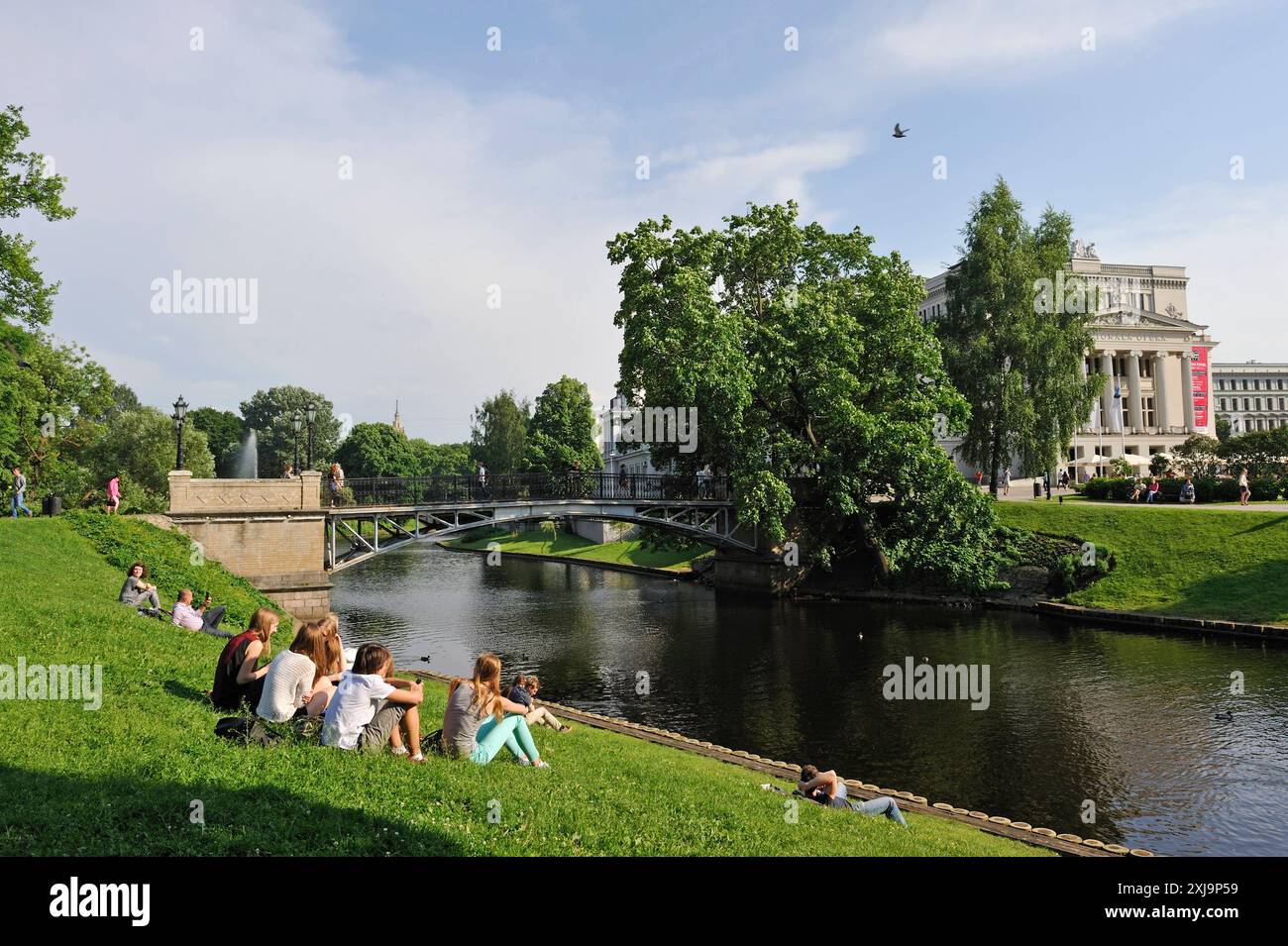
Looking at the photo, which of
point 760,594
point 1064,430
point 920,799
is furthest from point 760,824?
point 1064,430

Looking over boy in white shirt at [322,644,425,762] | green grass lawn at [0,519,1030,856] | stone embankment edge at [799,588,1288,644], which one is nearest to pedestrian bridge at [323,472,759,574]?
stone embankment edge at [799,588,1288,644]

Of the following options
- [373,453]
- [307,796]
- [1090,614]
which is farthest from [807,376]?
[373,453]

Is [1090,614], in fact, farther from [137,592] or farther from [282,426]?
[282,426]

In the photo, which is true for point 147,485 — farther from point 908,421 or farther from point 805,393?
point 908,421

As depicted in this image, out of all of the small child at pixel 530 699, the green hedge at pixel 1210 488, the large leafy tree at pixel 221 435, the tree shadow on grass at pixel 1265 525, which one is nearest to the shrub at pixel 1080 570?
the tree shadow on grass at pixel 1265 525

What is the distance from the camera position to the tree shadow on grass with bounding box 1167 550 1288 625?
28.9m

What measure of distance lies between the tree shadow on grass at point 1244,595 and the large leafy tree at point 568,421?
56.6 m

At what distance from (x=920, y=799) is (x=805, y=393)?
27.7 m

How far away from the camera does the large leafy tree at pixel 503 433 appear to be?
9431cm

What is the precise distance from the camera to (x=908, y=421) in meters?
39.1

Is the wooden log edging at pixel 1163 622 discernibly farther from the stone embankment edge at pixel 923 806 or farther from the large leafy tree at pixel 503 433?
the large leafy tree at pixel 503 433

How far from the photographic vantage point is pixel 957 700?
2170 cm

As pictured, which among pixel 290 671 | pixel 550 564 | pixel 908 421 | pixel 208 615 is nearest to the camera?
pixel 290 671

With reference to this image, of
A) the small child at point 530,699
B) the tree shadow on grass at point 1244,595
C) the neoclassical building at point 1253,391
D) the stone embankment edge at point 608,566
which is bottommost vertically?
the stone embankment edge at point 608,566
